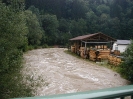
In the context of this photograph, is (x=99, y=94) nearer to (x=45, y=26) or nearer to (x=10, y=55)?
(x=10, y=55)

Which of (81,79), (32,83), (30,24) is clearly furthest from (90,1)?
(32,83)

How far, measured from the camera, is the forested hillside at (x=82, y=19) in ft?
170

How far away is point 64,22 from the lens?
64312 millimetres

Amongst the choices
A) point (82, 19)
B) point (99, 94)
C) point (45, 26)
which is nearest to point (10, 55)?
point (99, 94)

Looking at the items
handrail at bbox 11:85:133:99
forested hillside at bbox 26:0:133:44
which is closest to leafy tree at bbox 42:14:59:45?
forested hillside at bbox 26:0:133:44

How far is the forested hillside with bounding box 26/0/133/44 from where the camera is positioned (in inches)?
2039

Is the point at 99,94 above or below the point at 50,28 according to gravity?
below

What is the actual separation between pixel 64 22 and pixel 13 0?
58.0 metres

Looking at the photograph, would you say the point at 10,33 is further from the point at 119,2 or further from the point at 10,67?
the point at 119,2

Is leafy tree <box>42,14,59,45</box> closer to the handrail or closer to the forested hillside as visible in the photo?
the forested hillside

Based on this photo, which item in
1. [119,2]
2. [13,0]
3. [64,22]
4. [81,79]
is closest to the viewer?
[13,0]

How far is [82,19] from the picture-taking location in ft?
206

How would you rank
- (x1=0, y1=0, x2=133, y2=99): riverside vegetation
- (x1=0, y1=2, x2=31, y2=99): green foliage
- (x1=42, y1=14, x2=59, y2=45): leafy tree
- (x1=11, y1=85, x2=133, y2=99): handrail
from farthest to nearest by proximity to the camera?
(x1=42, y1=14, x2=59, y2=45): leafy tree → (x1=0, y1=0, x2=133, y2=99): riverside vegetation → (x1=0, y1=2, x2=31, y2=99): green foliage → (x1=11, y1=85, x2=133, y2=99): handrail

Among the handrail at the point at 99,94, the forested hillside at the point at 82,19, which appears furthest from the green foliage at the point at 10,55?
the forested hillside at the point at 82,19
